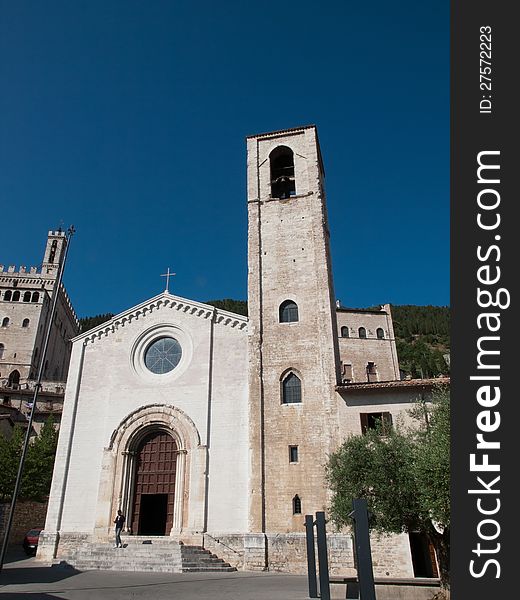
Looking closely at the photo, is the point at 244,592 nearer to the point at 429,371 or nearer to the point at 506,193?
the point at 506,193

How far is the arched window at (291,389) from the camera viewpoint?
855 inches

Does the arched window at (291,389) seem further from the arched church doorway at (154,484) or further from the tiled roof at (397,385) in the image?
the arched church doorway at (154,484)

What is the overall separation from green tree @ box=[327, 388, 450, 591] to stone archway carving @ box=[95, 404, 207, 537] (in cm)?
785

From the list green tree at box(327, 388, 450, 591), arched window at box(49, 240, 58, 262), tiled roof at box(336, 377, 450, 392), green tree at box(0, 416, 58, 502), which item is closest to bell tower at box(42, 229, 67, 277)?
arched window at box(49, 240, 58, 262)

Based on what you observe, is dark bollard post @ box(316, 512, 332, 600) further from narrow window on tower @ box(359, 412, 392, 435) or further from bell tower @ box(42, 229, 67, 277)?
bell tower @ box(42, 229, 67, 277)

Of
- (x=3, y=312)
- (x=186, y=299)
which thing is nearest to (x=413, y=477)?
(x=186, y=299)

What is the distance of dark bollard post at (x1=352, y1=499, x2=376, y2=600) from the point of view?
6.30 m

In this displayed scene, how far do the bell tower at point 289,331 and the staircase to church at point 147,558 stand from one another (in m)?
2.36

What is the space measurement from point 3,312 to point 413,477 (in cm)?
5988

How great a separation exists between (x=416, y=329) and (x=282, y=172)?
85.1 meters

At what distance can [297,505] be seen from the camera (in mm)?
19484

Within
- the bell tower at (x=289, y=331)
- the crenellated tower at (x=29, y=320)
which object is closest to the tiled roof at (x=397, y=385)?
the bell tower at (x=289, y=331)

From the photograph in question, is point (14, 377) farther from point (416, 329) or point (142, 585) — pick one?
point (416, 329)

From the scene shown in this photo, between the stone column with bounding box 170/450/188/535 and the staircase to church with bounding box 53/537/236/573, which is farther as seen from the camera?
the stone column with bounding box 170/450/188/535
